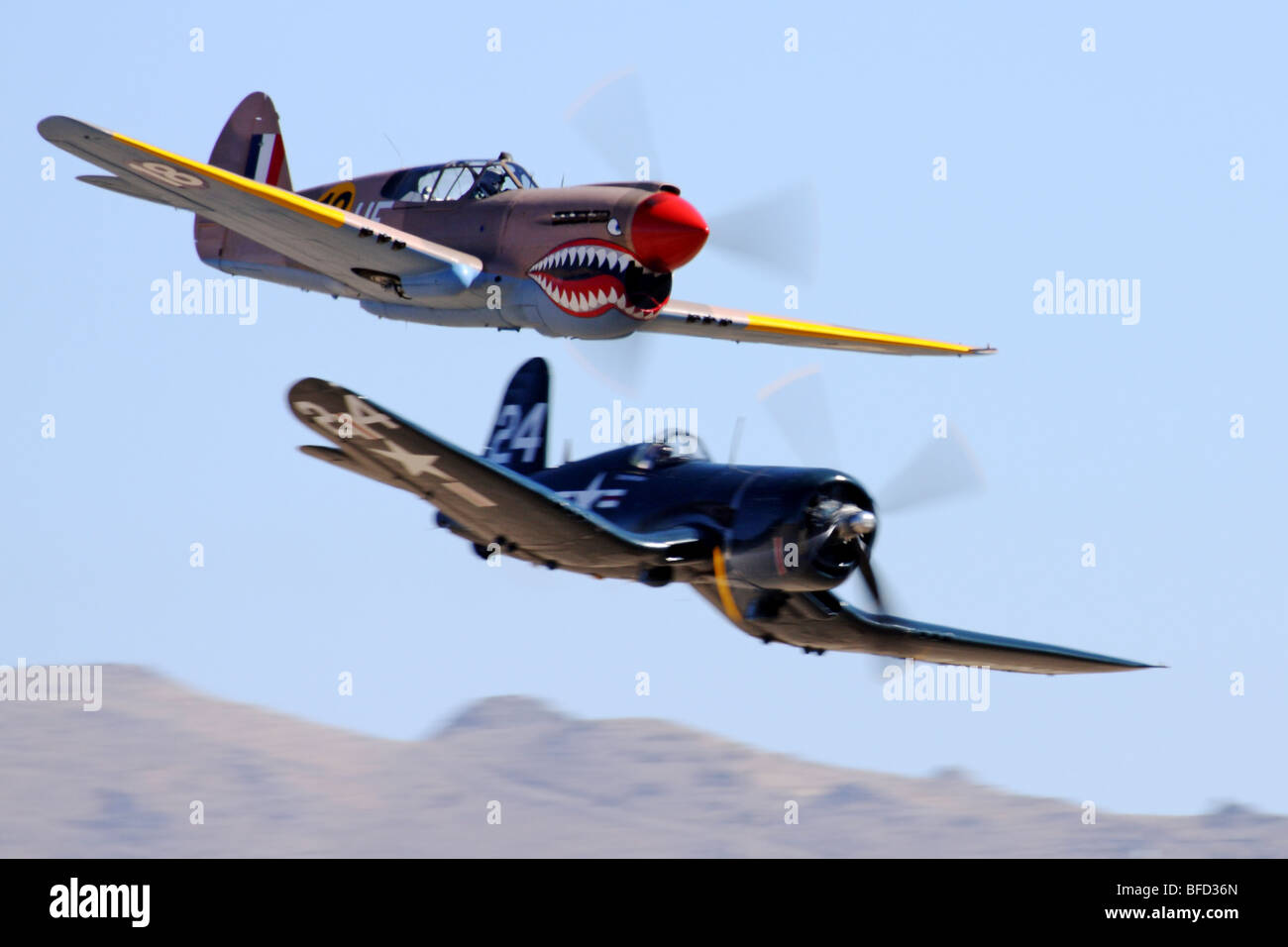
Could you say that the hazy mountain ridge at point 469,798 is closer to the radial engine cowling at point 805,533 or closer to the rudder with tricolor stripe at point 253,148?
the rudder with tricolor stripe at point 253,148

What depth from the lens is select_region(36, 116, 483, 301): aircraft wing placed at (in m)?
23.6

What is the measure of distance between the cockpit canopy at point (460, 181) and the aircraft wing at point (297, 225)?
1.11 meters

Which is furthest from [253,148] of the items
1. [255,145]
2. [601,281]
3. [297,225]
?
[601,281]

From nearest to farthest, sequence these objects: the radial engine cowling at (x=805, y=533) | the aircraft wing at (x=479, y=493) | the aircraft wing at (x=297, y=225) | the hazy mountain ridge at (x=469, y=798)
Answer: the aircraft wing at (x=479, y=493) → the radial engine cowling at (x=805, y=533) → the aircraft wing at (x=297, y=225) → the hazy mountain ridge at (x=469, y=798)

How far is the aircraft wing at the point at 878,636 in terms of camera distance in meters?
24.0

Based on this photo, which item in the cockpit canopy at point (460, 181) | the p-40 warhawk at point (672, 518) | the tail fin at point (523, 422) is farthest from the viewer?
the tail fin at point (523, 422)

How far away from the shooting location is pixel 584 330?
24.0m

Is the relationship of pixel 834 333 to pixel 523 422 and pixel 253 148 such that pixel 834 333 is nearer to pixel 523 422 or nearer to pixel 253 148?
pixel 523 422

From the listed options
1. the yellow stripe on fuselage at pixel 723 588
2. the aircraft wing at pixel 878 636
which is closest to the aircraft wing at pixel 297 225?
the yellow stripe on fuselage at pixel 723 588

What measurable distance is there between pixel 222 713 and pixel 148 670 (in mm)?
7853

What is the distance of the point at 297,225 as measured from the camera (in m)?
24.4

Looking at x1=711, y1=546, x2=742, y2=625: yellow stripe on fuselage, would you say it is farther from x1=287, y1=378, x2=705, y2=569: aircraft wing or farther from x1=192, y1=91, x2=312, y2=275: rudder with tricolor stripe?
x1=192, y1=91, x2=312, y2=275: rudder with tricolor stripe
